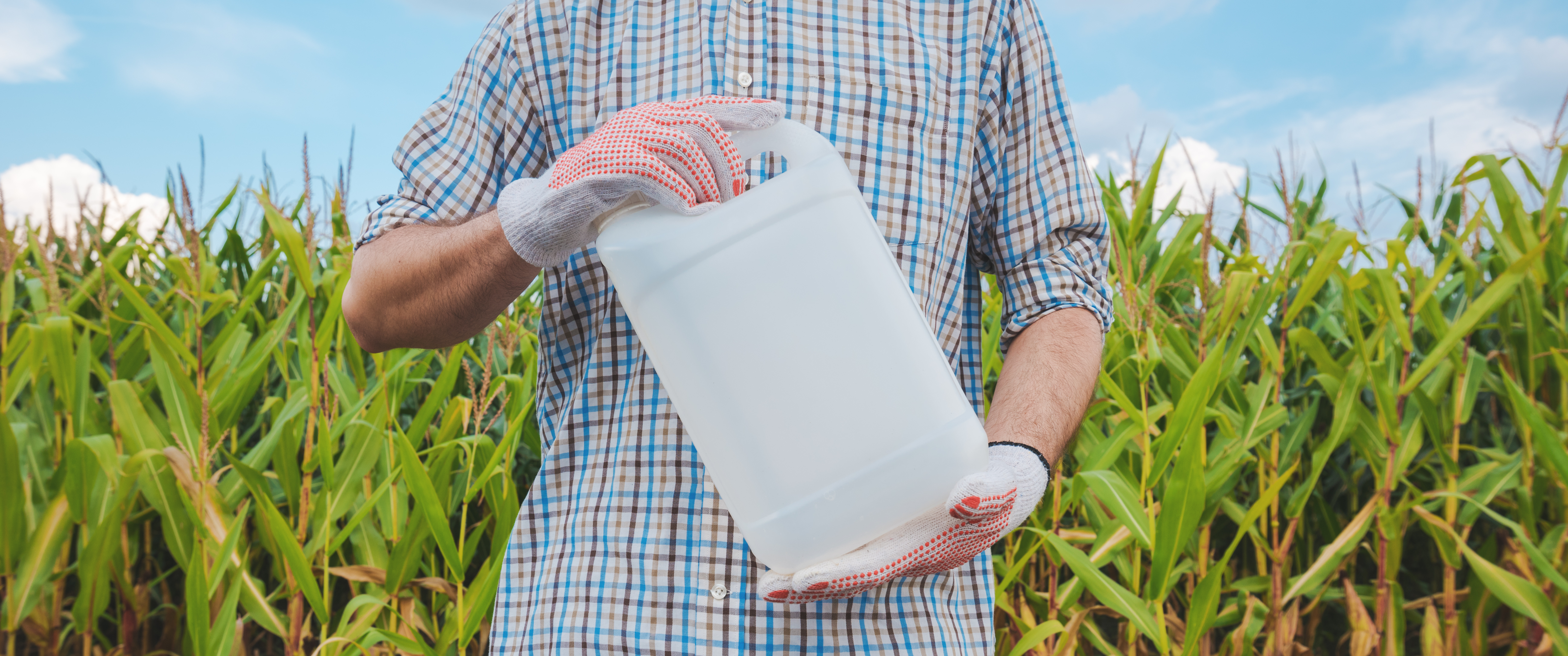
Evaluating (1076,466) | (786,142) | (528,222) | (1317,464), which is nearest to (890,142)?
(786,142)

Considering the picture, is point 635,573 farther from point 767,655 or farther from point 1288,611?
point 1288,611

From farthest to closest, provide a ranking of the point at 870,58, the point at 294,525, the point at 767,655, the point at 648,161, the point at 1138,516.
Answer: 1. the point at 294,525
2. the point at 1138,516
3. the point at 870,58
4. the point at 767,655
5. the point at 648,161

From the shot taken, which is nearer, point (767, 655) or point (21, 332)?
point (767, 655)

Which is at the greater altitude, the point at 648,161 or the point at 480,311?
the point at 648,161

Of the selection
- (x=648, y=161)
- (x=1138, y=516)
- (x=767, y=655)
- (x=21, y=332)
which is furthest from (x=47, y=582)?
(x=1138, y=516)

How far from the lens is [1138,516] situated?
4.99 ft

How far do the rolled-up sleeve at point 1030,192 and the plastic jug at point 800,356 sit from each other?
0.41m

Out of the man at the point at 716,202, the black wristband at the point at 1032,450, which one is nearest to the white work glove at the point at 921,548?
the man at the point at 716,202

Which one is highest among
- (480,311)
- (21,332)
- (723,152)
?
(723,152)

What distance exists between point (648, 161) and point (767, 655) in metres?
0.47

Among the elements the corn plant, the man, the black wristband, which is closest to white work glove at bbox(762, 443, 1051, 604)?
the man

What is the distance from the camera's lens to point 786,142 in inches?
31.5

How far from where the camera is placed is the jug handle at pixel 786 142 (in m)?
0.77

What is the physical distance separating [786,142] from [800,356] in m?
0.24
